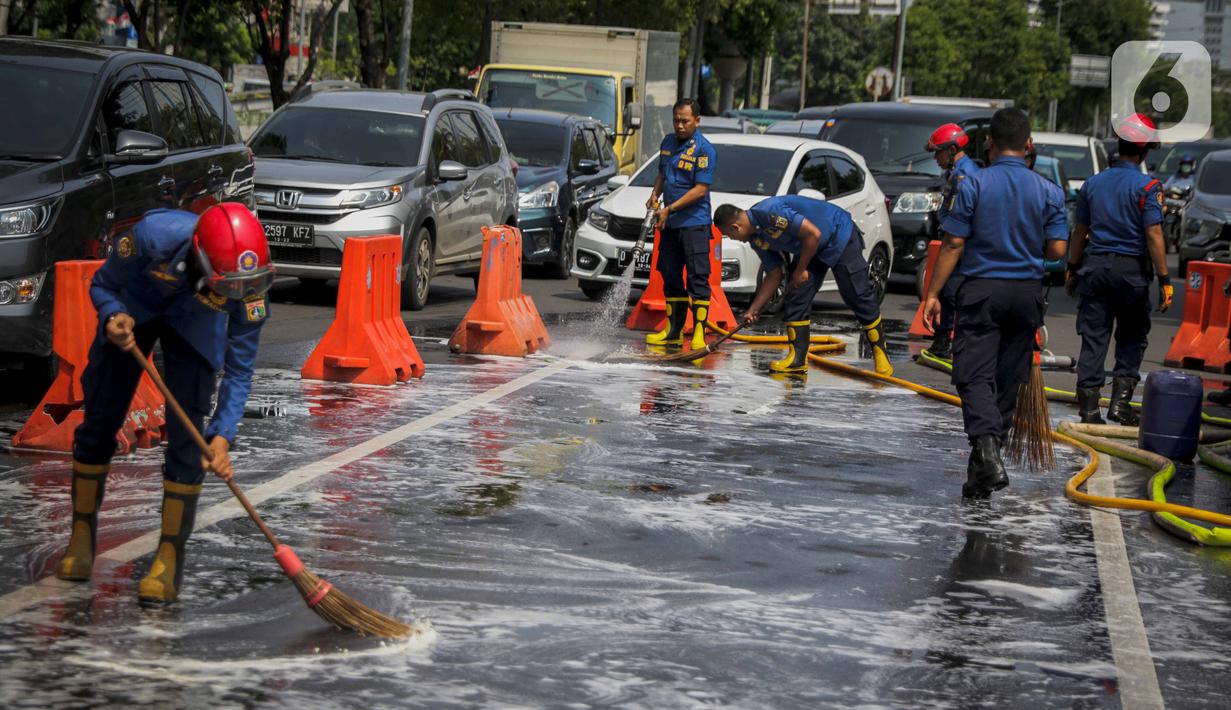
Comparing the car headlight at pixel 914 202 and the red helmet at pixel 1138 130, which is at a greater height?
the red helmet at pixel 1138 130

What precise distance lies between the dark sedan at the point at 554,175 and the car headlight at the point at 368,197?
4.23 m

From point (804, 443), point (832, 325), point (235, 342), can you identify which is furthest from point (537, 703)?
point (832, 325)

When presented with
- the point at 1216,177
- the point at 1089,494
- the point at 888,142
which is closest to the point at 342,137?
the point at 888,142

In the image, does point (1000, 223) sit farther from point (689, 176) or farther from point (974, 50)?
point (974, 50)

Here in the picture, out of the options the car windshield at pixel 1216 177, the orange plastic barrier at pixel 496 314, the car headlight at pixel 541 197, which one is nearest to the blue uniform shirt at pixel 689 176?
the orange plastic barrier at pixel 496 314

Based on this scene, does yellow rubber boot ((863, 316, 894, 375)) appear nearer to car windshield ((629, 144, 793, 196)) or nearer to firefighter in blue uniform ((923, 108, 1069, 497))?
car windshield ((629, 144, 793, 196))

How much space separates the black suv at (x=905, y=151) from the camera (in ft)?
67.3

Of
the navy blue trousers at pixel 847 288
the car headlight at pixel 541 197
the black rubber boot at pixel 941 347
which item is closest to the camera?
the navy blue trousers at pixel 847 288

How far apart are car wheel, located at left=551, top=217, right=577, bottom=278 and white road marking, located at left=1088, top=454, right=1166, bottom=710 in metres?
13.0

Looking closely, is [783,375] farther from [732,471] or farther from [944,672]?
[944,672]

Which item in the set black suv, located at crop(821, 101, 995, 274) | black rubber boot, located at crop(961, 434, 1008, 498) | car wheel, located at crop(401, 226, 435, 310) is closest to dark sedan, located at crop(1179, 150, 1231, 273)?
black suv, located at crop(821, 101, 995, 274)

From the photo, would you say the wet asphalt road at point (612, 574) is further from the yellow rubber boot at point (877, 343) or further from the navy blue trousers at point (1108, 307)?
the yellow rubber boot at point (877, 343)

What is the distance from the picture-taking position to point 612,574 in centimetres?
642

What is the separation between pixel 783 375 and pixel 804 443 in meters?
3.15
